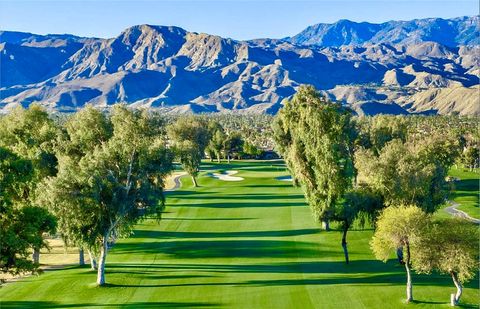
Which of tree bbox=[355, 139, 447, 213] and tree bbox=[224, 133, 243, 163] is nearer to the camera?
tree bbox=[355, 139, 447, 213]

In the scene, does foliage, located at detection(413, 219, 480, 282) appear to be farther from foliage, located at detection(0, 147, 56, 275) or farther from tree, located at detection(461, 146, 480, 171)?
tree, located at detection(461, 146, 480, 171)

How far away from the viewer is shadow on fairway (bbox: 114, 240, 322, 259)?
4803cm

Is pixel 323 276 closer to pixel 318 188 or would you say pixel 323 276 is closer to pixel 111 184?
pixel 318 188

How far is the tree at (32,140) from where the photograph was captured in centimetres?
4452

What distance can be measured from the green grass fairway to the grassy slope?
19828mm

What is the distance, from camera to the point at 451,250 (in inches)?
1273

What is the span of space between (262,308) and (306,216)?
3328cm

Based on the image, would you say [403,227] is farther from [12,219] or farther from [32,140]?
[32,140]

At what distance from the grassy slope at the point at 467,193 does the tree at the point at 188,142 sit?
43977 millimetres

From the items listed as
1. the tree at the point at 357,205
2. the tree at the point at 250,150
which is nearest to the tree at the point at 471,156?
the tree at the point at 250,150

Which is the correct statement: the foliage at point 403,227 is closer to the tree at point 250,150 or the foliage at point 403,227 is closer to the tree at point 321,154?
the tree at point 321,154

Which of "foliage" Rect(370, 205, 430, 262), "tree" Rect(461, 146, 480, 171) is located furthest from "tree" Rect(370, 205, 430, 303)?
"tree" Rect(461, 146, 480, 171)

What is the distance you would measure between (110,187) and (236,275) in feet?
43.0

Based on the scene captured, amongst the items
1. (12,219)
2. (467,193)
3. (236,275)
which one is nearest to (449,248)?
(236,275)
